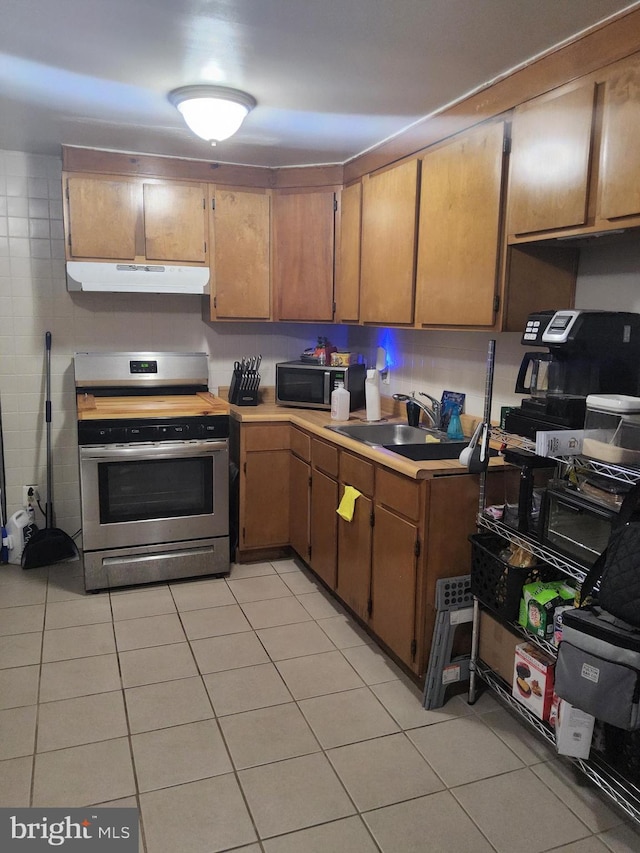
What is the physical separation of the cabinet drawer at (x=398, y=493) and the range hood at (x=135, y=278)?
1.74 metres

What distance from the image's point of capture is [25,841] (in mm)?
1751

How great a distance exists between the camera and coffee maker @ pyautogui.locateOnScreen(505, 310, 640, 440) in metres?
1.99

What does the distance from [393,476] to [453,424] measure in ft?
2.09

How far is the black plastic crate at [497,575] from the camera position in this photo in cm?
211

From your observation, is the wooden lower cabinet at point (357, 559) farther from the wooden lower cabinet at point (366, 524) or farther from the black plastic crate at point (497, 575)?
the black plastic crate at point (497, 575)

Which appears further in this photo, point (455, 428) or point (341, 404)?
point (341, 404)

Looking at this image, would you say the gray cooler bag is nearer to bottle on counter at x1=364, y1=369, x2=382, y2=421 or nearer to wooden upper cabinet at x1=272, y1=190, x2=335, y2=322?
bottle on counter at x1=364, y1=369, x2=382, y2=421

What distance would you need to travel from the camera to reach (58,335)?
3824 millimetres

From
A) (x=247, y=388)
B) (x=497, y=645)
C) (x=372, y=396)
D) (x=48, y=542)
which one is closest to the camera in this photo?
(x=497, y=645)

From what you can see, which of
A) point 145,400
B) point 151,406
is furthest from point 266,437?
point 145,400

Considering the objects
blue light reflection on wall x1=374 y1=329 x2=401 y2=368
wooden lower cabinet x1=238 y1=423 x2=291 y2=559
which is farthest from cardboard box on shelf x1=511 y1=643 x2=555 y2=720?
blue light reflection on wall x1=374 y1=329 x2=401 y2=368

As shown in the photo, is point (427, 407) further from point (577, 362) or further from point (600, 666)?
point (600, 666)

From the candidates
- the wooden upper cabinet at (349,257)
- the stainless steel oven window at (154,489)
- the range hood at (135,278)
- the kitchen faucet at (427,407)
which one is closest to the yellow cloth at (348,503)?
the kitchen faucet at (427,407)

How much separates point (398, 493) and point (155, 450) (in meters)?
1.42
